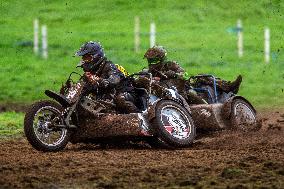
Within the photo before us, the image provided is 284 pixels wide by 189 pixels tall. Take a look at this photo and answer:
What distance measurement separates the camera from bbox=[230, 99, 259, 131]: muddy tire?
18156 millimetres

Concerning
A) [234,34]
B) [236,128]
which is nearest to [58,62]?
[234,34]

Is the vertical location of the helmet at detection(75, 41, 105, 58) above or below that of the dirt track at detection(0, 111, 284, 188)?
above

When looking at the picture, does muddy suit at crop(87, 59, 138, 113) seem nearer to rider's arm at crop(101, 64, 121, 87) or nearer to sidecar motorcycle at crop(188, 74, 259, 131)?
rider's arm at crop(101, 64, 121, 87)

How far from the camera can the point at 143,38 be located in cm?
4262

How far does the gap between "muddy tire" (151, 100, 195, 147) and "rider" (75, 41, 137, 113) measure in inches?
21.2

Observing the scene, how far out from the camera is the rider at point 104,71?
53.7ft

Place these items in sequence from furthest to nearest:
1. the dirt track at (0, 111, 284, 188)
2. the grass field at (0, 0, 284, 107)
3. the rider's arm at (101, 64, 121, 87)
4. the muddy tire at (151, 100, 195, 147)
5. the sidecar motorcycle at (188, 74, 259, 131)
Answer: the grass field at (0, 0, 284, 107)
the sidecar motorcycle at (188, 74, 259, 131)
the rider's arm at (101, 64, 121, 87)
the muddy tire at (151, 100, 195, 147)
the dirt track at (0, 111, 284, 188)

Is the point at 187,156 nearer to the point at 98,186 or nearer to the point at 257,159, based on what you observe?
the point at 257,159

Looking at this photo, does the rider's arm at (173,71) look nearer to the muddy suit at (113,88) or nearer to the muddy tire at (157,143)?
the muddy suit at (113,88)

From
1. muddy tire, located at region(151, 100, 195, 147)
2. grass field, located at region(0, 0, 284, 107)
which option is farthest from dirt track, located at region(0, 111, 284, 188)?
grass field, located at region(0, 0, 284, 107)

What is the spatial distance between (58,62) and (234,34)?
10.1 metres

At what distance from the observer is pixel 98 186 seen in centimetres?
1113

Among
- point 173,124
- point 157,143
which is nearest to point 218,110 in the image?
point 173,124

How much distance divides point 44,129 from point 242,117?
4.45 meters
